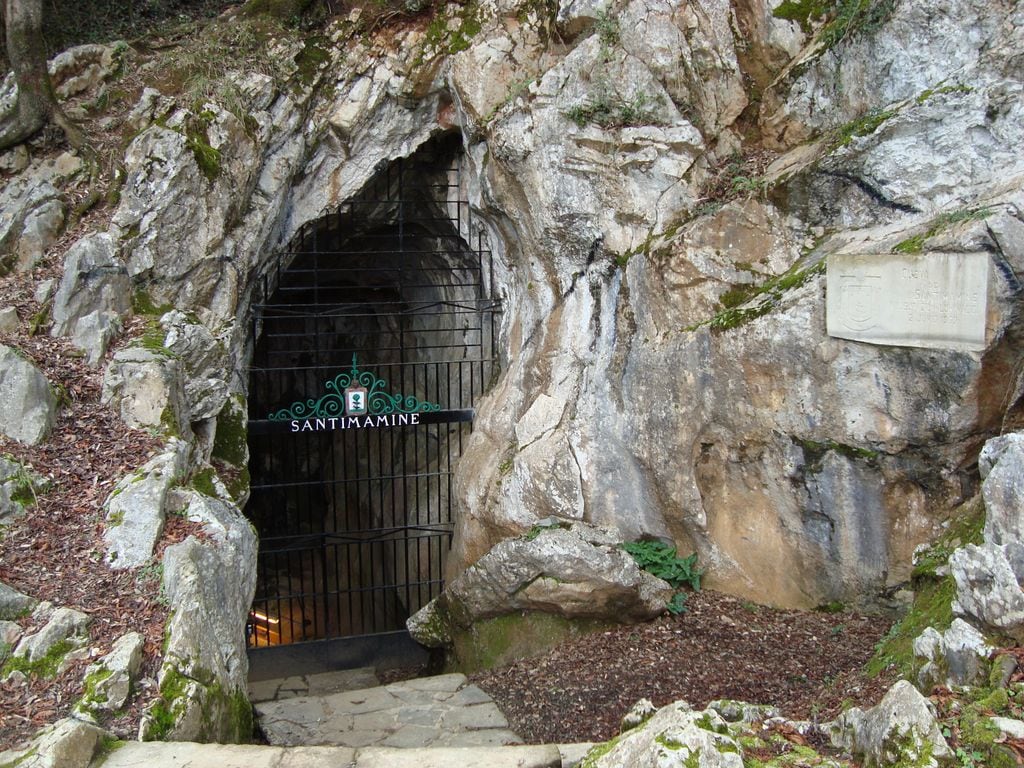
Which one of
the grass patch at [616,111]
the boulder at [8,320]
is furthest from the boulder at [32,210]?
the grass patch at [616,111]

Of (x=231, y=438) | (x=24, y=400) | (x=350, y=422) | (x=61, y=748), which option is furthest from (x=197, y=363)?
(x=61, y=748)

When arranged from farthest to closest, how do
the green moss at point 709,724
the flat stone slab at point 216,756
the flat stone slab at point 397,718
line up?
1. the flat stone slab at point 397,718
2. the flat stone slab at point 216,756
3. the green moss at point 709,724

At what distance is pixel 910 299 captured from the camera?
5.61 meters

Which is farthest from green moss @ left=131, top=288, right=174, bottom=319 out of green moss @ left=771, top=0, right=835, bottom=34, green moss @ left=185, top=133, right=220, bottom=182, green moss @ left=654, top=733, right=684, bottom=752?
green moss @ left=771, top=0, right=835, bottom=34

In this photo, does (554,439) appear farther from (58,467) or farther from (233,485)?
(58,467)

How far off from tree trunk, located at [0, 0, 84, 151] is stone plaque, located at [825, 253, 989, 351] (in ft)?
21.4

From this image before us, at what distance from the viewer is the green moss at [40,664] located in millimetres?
4180

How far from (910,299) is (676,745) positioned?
11.8 feet

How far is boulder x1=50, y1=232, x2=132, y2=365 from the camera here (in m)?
6.63

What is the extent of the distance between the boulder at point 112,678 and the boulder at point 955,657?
3661 millimetres

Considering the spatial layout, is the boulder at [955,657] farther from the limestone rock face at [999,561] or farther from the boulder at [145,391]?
the boulder at [145,391]

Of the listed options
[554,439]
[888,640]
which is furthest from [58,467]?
[888,640]

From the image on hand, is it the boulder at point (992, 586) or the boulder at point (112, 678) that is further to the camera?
the boulder at point (112, 678)

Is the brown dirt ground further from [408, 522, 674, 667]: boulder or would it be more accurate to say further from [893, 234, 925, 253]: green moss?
[893, 234, 925, 253]: green moss
